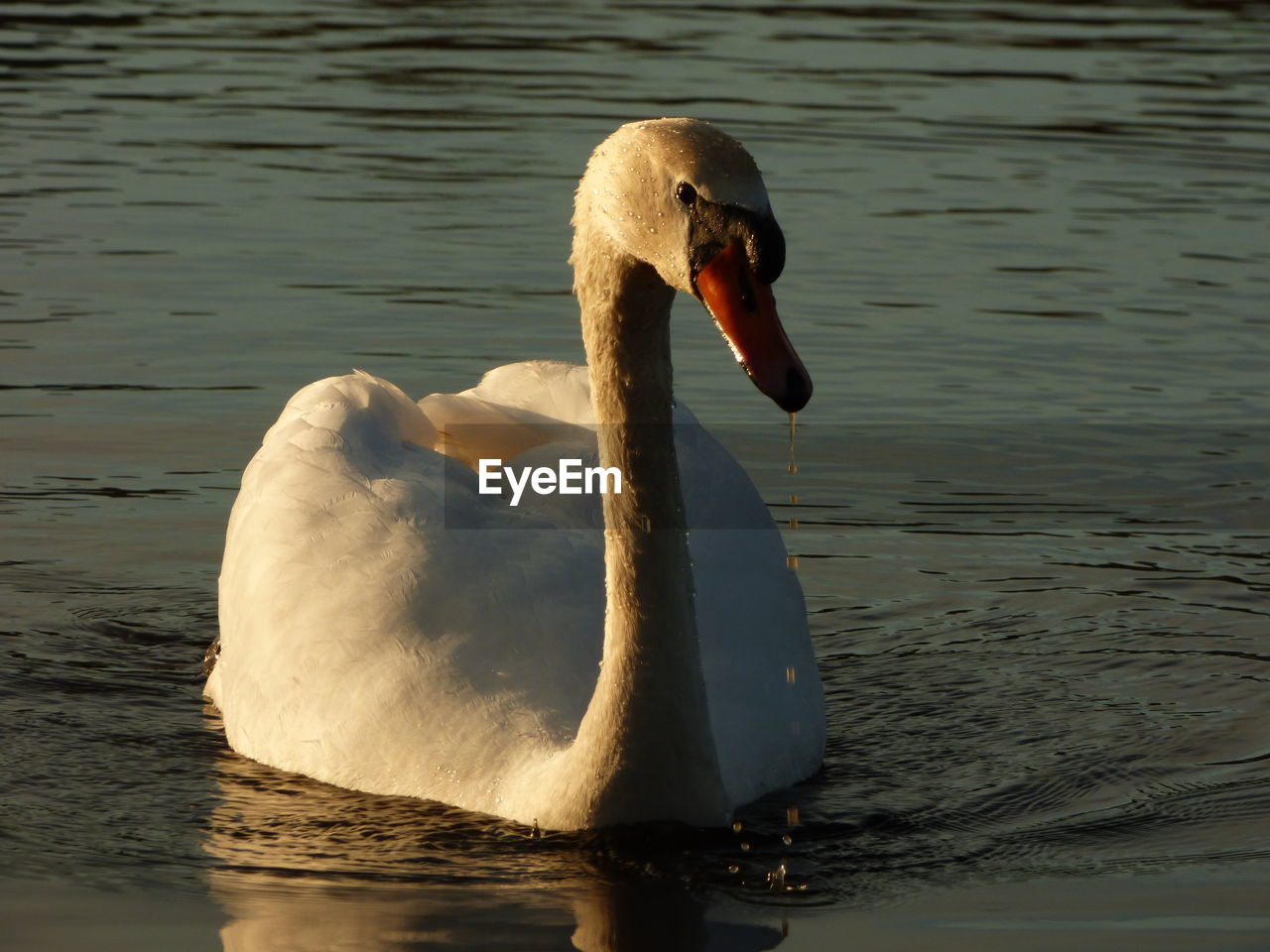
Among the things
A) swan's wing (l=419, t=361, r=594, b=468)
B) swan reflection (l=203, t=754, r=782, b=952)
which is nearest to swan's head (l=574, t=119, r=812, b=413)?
swan reflection (l=203, t=754, r=782, b=952)

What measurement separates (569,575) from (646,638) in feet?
3.22

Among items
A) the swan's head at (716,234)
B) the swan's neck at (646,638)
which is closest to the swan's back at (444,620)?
the swan's neck at (646,638)

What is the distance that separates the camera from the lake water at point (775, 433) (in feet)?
21.9

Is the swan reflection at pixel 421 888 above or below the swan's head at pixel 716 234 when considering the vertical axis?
below

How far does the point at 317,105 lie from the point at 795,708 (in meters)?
14.7

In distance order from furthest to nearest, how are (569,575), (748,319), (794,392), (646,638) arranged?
(569,575), (646,638), (748,319), (794,392)

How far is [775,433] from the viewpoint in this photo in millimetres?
12289

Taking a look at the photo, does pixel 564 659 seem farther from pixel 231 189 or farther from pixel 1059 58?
pixel 1059 58

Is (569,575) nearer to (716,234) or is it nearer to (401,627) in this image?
(401,627)

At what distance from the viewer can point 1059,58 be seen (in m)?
24.7

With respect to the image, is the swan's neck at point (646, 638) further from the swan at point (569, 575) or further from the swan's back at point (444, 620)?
the swan's back at point (444, 620)

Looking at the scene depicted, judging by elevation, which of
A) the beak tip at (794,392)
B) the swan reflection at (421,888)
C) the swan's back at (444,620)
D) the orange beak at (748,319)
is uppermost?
the orange beak at (748,319)

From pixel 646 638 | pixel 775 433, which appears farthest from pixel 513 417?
pixel 775 433

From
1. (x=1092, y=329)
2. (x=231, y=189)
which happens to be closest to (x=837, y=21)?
(x=231, y=189)
